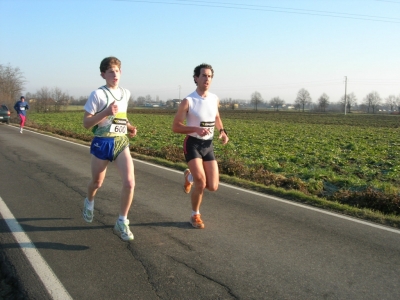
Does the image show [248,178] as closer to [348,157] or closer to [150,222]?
[150,222]

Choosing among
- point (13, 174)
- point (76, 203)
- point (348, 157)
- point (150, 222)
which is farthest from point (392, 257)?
point (348, 157)

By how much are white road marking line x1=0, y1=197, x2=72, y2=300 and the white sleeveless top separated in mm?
2281

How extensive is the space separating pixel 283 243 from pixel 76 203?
3462 mm

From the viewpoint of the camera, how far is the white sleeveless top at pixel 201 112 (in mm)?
5188

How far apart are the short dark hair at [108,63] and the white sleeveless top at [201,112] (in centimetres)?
98

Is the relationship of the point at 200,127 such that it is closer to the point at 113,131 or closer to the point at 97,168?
the point at 113,131

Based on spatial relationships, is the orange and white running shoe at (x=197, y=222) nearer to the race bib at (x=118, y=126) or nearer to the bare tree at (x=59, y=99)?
the race bib at (x=118, y=126)

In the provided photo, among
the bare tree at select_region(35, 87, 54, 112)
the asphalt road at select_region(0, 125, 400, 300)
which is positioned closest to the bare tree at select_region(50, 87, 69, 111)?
the bare tree at select_region(35, 87, 54, 112)

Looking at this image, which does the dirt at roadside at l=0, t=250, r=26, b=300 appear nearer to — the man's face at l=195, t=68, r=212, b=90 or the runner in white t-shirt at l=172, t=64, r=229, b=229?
the runner in white t-shirt at l=172, t=64, r=229, b=229

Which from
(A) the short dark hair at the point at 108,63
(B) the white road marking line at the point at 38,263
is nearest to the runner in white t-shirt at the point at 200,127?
(A) the short dark hair at the point at 108,63

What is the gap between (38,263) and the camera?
416 cm

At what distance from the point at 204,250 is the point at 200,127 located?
60.0 inches

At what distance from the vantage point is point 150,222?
566cm

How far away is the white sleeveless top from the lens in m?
5.19
